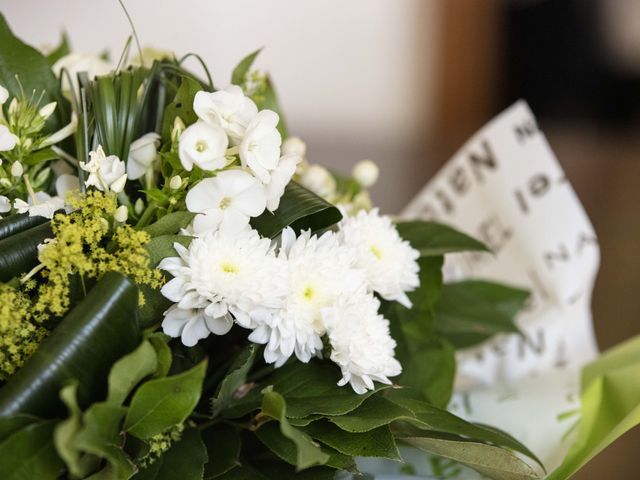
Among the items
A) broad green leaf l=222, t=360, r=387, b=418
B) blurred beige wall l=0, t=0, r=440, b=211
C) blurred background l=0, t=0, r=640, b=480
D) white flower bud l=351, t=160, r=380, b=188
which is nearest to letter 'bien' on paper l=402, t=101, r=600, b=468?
white flower bud l=351, t=160, r=380, b=188

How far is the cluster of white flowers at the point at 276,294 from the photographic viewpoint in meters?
0.39

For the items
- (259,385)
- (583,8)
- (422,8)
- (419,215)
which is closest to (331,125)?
(422,8)

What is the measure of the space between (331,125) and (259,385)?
2611mm

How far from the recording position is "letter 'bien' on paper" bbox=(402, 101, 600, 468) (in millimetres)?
711

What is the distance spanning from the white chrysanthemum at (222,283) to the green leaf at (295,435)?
0.04m

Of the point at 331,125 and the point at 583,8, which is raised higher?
the point at 583,8

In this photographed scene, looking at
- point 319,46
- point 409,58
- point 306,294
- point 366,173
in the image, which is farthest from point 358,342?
point 409,58

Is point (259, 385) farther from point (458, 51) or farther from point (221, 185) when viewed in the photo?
point (458, 51)

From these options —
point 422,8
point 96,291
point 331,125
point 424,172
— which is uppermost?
point 96,291

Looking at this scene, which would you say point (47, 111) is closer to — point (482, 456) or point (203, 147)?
point (203, 147)

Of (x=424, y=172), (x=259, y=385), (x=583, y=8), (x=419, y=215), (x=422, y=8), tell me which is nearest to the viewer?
(x=259, y=385)

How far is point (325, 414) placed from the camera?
399 millimetres

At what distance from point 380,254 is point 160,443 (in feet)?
0.53

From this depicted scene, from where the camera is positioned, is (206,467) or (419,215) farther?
(419,215)
